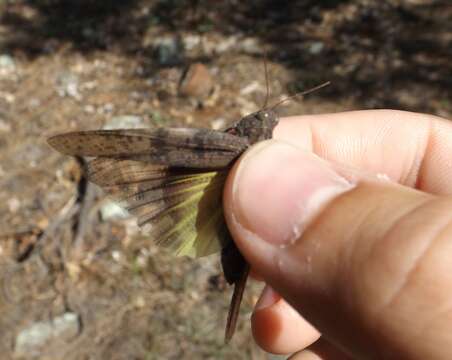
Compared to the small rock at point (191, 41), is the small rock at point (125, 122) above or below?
below

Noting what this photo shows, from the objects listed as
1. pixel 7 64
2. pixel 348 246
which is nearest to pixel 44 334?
pixel 348 246

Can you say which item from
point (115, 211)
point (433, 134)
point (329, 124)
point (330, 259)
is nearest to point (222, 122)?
point (115, 211)

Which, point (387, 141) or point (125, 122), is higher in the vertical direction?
Answer: point (387, 141)

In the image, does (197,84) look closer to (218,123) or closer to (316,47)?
(218,123)

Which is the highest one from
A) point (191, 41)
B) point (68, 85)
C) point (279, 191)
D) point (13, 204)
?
point (279, 191)

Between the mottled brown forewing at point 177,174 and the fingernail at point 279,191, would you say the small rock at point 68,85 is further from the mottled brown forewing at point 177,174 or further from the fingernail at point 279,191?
the fingernail at point 279,191

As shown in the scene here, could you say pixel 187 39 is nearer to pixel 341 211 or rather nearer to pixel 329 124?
pixel 329 124

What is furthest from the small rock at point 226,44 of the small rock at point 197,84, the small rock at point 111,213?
the small rock at point 111,213
